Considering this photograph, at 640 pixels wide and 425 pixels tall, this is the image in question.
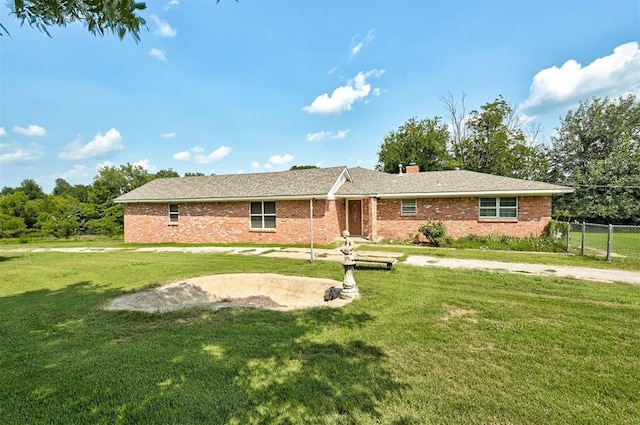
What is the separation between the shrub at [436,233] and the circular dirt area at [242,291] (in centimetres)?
818

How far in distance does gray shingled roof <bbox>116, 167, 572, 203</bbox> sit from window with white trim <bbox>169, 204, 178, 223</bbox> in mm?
605

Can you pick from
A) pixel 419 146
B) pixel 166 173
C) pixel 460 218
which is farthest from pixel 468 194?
pixel 166 173

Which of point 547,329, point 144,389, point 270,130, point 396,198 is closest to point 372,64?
point 270,130

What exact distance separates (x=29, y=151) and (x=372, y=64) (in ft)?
97.6

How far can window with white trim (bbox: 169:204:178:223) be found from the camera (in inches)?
695

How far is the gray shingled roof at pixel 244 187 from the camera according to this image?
1516cm

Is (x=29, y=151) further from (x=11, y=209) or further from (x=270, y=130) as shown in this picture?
(x=270, y=130)

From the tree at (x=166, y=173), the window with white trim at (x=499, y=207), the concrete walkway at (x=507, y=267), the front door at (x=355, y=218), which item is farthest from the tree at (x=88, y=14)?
the tree at (x=166, y=173)

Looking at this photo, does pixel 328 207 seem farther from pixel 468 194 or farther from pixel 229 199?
pixel 468 194

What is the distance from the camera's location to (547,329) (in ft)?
14.6

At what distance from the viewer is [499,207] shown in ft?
46.2

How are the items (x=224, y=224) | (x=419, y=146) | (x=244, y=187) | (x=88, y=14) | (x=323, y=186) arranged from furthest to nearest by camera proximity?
1. (x=419, y=146)
2. (x=244, y=187)
3. (x=224, y=224)
4. (x=323, y=186)
5. (x=88, y=14)

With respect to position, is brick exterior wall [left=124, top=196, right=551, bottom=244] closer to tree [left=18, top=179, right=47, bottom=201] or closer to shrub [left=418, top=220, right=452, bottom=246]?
shrub [left=418, top=220, right=452, bottom=246]

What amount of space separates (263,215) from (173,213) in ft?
19.8
